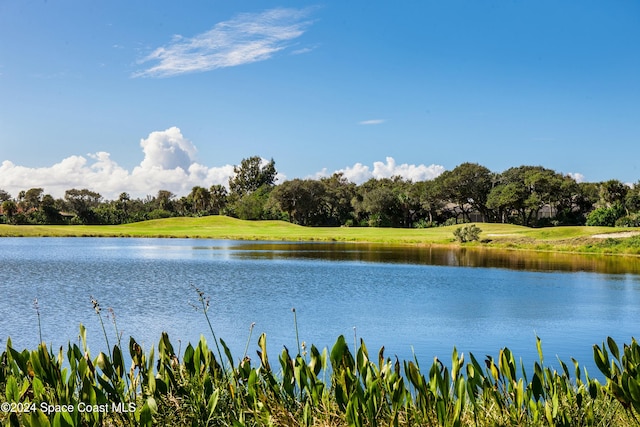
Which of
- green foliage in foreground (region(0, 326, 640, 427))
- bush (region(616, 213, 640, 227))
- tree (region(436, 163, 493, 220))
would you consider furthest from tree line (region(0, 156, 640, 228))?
green foliage in foreground (region(0, 326, 640, 427))

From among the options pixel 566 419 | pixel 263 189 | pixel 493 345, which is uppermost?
pixel 263 189

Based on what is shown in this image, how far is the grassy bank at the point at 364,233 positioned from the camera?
53297 mm

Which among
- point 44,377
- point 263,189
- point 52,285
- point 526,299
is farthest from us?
point 263,189

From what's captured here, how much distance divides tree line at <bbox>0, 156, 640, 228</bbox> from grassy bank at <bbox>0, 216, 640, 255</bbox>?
319 inches

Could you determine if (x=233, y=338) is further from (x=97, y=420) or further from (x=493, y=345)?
(x=97, y=420)

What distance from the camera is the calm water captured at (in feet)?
48.8

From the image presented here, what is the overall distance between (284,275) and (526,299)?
1265cm

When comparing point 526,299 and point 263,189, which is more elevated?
point 263,189

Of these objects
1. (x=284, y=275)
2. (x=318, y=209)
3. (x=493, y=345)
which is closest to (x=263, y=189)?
(x=318, y=209)

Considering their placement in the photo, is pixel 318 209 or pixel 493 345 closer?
pixel 493 345

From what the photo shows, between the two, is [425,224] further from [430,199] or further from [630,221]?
[630,221]

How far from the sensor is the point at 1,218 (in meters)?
108

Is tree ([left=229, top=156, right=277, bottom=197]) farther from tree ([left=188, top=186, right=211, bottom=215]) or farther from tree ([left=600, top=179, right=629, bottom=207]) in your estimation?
tree ([left=600, top=179, right=629, bottom=207])

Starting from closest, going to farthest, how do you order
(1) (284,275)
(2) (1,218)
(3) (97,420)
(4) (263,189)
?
(3) (97,420)
(1) (284,275)
(2) (1,218)
(4) (263,189)
